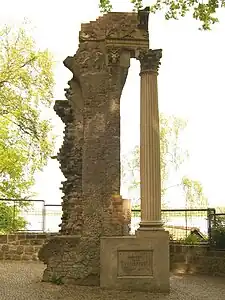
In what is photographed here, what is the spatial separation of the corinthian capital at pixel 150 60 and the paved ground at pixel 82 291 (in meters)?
5.08

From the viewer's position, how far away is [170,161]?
1270 inches

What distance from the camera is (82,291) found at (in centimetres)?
852

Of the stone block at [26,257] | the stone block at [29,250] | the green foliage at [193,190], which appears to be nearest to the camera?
the stone block at [26,257]

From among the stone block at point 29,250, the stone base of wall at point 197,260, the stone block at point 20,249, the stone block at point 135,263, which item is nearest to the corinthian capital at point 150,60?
the stone block at point 135,263

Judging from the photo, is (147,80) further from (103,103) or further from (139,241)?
(139,241)

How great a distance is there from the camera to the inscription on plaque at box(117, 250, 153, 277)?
8953mm

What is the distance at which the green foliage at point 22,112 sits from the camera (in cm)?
2047

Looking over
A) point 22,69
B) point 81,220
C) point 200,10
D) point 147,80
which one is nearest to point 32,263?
point 81,220

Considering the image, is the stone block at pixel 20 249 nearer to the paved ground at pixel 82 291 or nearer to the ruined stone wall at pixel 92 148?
the paved ground at pixel 82 291

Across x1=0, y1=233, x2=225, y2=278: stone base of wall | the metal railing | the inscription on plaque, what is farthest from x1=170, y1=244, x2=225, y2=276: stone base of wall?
the inscription on plaque

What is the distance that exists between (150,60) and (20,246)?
833 cm

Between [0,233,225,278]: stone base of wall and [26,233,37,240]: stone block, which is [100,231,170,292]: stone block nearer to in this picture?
[0,233,225,278]: stone base of wall

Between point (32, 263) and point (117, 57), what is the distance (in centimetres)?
770

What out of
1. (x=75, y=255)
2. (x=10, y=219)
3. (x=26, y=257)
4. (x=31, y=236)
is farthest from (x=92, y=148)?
(x=10, y=219)
